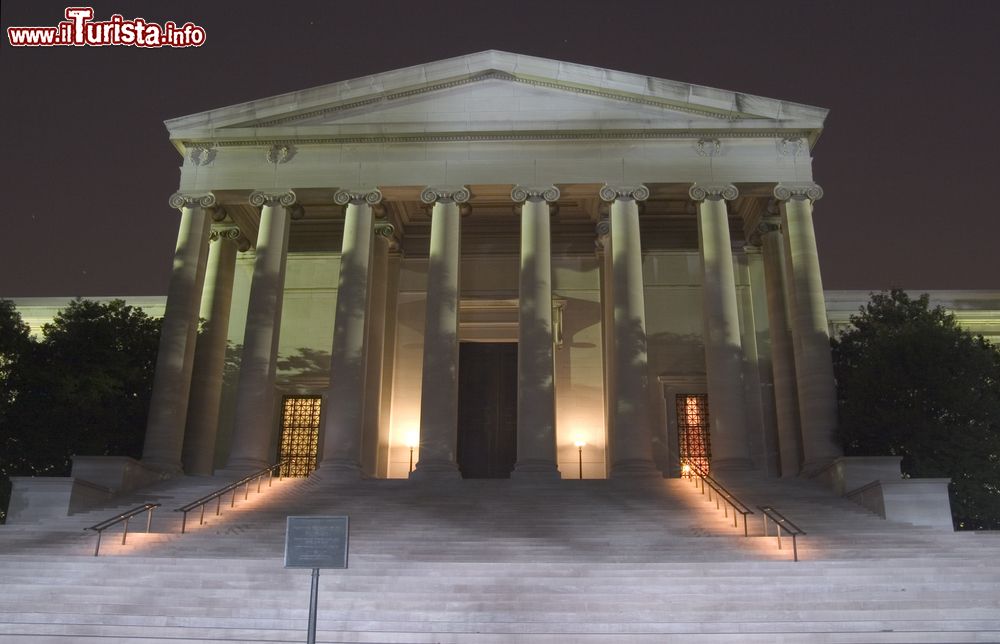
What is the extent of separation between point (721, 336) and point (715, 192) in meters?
5.27

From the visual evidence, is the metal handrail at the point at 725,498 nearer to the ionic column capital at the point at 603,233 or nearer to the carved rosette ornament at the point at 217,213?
the ionic column capital at the point at 603,233

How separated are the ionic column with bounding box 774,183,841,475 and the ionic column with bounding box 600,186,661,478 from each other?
4.96 metres

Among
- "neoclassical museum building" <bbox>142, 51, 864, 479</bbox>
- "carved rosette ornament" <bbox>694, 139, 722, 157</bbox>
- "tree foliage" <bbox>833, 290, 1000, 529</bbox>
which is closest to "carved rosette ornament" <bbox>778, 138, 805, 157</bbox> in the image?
"neoclassical museum building" <bbox>142, 51, 864, 479</bbox>

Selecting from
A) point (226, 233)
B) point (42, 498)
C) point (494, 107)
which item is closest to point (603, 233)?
point (494, 107)

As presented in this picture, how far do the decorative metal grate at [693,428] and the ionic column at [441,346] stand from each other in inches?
396

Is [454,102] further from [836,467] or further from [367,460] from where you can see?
[836,467]

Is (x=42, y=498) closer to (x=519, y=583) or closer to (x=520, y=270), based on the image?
(x=519, y=583)

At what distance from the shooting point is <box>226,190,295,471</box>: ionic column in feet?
101

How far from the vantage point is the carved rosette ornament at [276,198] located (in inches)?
1319

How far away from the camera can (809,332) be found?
3097 cm

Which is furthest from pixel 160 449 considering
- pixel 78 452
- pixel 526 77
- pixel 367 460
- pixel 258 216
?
pixel 526 77

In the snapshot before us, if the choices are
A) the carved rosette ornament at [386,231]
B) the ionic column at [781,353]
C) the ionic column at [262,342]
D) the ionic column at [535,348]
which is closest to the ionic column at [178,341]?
the ionic column at [262,342]

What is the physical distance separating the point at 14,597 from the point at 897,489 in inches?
800

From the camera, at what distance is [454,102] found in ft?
112
